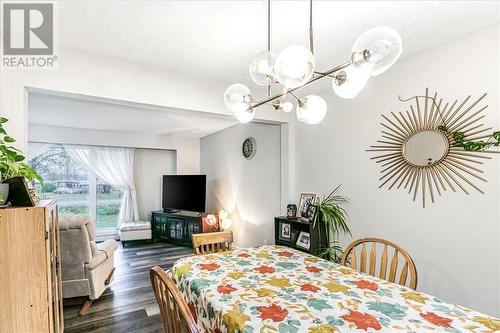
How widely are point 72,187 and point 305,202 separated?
4.86 metres

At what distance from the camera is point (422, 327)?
1072mm

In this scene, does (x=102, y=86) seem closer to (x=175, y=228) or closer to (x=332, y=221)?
(x=332, y=221)

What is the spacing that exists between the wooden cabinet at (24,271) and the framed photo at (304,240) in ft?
7.25

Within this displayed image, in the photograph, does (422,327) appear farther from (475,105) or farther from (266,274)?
(475,105)

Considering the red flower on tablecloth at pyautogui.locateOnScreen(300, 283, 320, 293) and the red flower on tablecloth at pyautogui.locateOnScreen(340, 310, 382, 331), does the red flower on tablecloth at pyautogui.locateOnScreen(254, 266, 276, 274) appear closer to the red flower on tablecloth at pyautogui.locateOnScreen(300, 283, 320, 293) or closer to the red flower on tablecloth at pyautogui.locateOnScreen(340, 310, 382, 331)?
the red flower on tablecloth at pyautogui.locateOnScreen(300, 283, 320, 293)

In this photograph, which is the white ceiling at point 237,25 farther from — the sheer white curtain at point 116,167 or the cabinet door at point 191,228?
the sheer white curtain at point 116,167

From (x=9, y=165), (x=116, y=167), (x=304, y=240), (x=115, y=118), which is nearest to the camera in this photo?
(x=9, y=165)

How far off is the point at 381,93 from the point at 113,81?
2422mm

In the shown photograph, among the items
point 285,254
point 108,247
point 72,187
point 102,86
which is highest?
point 102,86

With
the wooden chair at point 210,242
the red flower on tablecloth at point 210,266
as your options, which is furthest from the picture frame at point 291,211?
the red flower on tablecloth at point 210,266

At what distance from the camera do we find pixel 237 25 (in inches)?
69.4

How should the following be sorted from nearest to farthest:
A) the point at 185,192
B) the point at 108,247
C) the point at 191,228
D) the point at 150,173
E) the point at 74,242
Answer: the point at 74,242
the point at 108,247
the point at 191,228
the point at 185,192
the point at 150,173

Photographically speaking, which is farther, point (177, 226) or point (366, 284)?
point (177, 226)

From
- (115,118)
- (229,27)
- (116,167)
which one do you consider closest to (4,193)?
(229,27)
